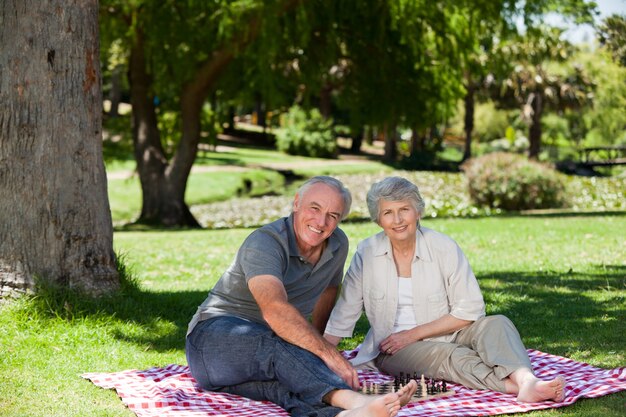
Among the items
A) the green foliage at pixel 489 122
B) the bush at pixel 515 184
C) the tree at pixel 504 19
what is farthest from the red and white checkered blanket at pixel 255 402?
the green foliage at pixel 489 122

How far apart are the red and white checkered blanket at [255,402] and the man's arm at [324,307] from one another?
435mm

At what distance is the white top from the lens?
583 cm

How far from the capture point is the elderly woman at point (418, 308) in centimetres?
547

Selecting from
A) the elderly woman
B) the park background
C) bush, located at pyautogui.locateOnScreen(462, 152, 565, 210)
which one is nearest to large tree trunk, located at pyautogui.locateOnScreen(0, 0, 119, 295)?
the park background

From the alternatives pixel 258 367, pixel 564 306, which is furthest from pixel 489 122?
pixel 258 367

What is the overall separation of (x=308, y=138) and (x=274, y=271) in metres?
43.5

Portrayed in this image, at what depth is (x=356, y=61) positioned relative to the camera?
71.4 feet

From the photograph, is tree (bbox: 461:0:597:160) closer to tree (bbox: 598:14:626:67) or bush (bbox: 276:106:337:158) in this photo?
tree (bbox: 598:14:626:67)

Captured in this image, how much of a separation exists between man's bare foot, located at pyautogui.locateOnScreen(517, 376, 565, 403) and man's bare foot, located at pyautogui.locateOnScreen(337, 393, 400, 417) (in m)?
1.00

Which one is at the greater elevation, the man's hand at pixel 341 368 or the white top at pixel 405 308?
the white top at pixel 405 308

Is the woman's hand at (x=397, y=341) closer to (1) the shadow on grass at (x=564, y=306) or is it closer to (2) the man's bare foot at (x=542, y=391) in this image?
(2) the man's bare foot at (x=542, y=391)

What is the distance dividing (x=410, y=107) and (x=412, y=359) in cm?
1636

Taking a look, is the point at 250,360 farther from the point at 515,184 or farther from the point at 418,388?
the point at 515,184

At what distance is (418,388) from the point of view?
5.39 m
